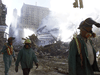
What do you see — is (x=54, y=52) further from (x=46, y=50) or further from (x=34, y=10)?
(x=34, y=10)

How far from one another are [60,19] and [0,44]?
4179 cm

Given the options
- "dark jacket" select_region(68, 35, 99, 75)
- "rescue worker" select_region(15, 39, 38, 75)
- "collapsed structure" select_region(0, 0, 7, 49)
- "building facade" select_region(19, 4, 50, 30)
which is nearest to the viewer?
"dark jacket" select_region(68, 35, 99, 75)

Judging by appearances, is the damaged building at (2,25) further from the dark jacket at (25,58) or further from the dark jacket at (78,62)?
the dark jacket at (78,62)

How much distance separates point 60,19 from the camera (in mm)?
56938

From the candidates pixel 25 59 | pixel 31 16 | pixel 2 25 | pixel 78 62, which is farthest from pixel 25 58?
pixel 31 16

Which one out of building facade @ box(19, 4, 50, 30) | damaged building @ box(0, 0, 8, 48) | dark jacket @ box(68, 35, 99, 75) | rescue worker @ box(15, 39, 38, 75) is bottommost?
rescue worker @ box(15, 39, 38, 75)

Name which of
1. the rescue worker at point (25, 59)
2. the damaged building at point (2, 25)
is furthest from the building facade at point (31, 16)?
the rescue worker at point (25, 59)

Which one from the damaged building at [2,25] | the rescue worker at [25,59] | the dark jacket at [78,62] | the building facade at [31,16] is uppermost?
the building facade at [31,16]

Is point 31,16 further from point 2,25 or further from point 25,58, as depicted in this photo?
point 25,58

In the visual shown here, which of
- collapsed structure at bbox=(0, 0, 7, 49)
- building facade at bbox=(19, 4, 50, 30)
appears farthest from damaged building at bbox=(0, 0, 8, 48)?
building facade at bbox=(19, 4, 50, 30)

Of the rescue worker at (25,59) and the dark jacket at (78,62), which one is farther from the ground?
the dark jacket at (78,62)

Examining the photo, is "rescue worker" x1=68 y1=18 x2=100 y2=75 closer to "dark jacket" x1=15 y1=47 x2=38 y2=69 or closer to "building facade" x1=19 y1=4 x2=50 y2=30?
"dark jacket" x1=15 y1=47 x2=38 y2=69

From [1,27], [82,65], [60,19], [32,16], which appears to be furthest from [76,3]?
[32,16]

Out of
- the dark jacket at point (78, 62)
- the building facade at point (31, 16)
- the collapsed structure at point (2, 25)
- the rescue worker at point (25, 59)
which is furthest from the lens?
the building facade at point (31, 16)
